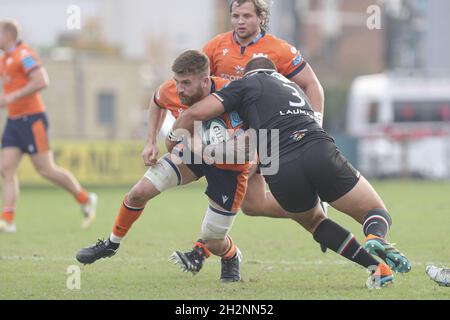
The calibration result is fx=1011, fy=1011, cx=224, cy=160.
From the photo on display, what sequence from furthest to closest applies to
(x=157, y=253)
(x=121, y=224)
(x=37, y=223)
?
(x=37, y=223) < (x=157, y=253) < (x=121, y=224)

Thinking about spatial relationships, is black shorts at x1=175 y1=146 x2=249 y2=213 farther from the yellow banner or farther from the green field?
the yellow banner

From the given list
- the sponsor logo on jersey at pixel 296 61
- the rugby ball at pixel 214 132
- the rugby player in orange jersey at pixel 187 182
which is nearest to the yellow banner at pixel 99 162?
the rugby player in orange jersey at pixel 187 182

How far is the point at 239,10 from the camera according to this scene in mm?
7863

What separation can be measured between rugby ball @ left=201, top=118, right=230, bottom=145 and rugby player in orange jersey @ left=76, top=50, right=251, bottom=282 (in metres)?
0.05

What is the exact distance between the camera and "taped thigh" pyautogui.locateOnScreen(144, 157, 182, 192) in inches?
298

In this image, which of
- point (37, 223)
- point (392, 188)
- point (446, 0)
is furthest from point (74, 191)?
point (446, 0)

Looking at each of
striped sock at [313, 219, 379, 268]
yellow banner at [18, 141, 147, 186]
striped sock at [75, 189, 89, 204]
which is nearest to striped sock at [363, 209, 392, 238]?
striped sock at [313, 219, 379, 268]

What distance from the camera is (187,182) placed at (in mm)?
7664

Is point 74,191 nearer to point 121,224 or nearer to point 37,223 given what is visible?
point 37,223

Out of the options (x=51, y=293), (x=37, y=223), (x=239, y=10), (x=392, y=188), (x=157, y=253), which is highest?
(x=239, y=10)

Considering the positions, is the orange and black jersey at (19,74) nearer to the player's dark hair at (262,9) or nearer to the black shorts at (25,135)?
the black shorts at (25,135)

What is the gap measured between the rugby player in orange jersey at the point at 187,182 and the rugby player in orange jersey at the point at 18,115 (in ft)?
12.9

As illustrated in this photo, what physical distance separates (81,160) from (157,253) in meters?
11.3
